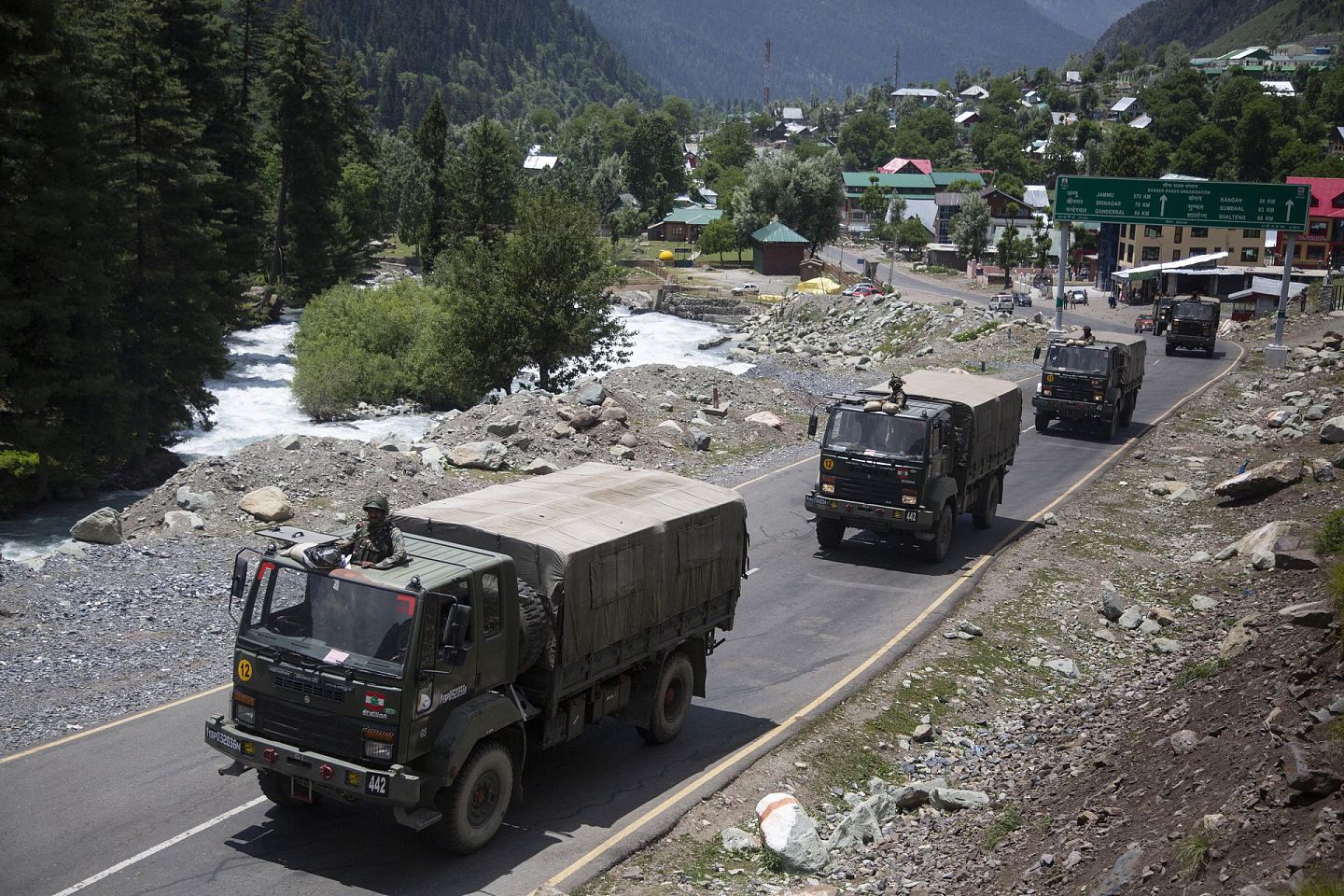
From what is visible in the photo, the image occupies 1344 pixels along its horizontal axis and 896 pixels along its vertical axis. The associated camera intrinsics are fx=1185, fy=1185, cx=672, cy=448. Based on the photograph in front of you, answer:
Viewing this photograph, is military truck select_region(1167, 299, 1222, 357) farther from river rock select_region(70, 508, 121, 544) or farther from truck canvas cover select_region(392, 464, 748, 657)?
river rock select_region(70, 508, 121, 544)

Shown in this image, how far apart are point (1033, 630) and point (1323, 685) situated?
7.61 metres

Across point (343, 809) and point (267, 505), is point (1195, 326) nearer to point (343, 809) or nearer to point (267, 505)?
point (267, 505)

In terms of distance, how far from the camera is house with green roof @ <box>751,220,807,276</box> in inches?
4414

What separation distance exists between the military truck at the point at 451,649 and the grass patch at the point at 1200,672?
659 centimetres

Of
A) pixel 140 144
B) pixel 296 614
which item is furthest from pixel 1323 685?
pixel 140 144

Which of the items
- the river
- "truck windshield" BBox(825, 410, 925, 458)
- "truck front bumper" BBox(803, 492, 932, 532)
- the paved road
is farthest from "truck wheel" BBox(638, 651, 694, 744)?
the river

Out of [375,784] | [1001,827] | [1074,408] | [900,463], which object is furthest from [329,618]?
[1074,408]

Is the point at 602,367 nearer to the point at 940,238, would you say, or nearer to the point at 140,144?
the point at 140,144

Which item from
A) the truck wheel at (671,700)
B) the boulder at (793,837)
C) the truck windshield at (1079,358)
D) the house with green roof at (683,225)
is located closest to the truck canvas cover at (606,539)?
the truck wheel at (671,700)

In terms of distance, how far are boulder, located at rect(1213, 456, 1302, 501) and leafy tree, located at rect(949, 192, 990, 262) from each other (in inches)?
3671

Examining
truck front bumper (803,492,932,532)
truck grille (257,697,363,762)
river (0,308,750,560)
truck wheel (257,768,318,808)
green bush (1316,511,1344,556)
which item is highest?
green bush (1316,511,1344,556)

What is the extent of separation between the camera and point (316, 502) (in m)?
23.2

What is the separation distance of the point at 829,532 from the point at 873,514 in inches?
64.6

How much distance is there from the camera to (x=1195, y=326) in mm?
55000
